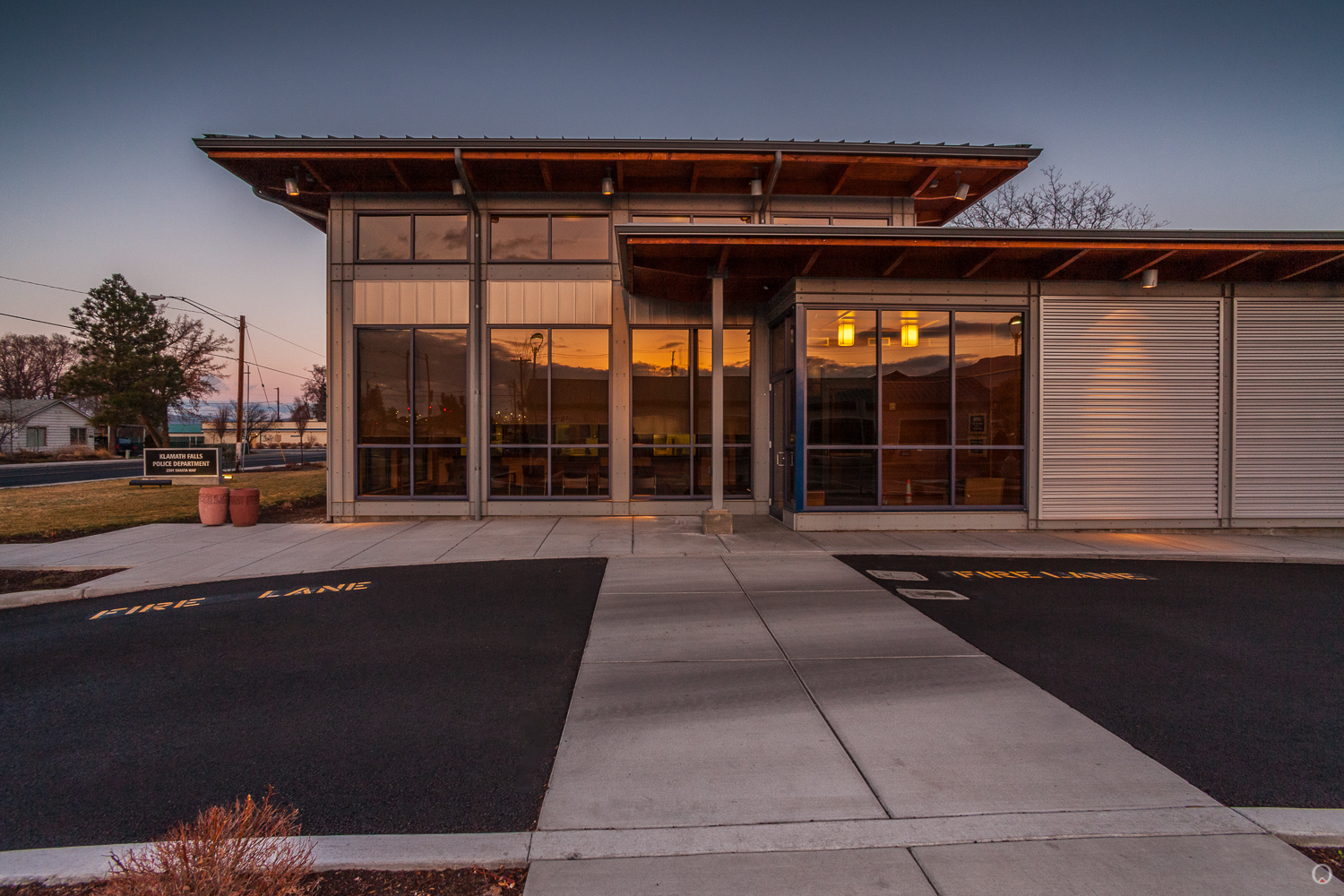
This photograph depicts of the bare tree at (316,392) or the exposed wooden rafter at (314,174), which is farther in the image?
the bare tree at (316,392)

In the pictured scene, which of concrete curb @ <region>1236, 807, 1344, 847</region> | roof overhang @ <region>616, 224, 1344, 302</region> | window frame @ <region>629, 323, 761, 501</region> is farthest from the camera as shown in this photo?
window frame @ <region>629, 323, 761, 501</region>

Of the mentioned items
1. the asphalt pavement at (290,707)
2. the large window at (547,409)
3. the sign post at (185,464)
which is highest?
the large window at (547,409)

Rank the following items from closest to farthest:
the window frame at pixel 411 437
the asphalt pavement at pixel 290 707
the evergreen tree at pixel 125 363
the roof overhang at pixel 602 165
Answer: the asphalt pavement at pixel 290 707
the roof overhang at pixel 602 165
the window frame at pixel 411 437
the evergreen tree at pixel 125 363

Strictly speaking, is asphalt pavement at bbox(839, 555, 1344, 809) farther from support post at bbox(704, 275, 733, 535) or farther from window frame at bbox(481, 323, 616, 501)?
window frame at bbox(481, 323, 616, 501)

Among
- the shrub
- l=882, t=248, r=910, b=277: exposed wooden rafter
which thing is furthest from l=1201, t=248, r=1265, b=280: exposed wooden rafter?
the shrub

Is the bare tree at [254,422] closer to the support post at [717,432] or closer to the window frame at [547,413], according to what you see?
the window frame at [547,413]

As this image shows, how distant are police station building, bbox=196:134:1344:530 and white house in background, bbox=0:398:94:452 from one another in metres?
58.0

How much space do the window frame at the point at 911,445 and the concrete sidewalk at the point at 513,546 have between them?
1.96 feet

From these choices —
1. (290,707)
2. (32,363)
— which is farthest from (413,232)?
(32,363)

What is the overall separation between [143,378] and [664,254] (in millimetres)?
44398

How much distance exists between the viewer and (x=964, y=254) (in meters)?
9.99

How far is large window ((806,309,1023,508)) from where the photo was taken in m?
10.9

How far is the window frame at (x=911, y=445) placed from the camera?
1068cm

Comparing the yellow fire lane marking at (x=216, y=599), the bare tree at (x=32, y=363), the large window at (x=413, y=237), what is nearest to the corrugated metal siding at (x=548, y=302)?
the large window at (x=413, y=237)
